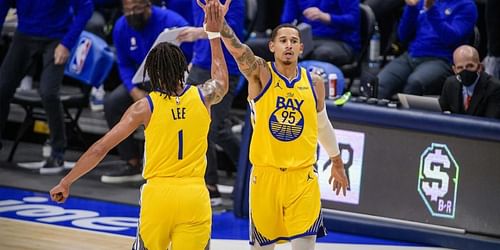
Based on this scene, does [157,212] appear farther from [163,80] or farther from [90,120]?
[90,120]

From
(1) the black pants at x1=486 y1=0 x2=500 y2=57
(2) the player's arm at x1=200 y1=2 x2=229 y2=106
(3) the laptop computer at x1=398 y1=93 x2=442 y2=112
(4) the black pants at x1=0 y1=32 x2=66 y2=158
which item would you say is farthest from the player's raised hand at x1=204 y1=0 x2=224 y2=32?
(4) the black pants at x1=0 y1=32 x2=66 y2=158

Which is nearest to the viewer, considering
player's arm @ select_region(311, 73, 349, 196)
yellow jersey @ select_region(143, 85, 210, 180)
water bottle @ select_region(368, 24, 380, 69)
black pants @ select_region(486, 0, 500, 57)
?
yellow jersey @ select_region(143, 85, 210, 180)

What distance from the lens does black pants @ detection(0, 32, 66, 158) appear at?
11.0m

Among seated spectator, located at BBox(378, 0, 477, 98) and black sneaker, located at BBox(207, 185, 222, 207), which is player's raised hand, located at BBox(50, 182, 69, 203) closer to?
black sneaker, located at BBox(207, 185, 222, 207)

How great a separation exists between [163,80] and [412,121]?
3.28 metres

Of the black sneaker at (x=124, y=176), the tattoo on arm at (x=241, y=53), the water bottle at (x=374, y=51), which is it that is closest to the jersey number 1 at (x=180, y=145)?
the tattoo on arm at (x=241, y=53)

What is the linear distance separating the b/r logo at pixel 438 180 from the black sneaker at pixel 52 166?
13.1ft

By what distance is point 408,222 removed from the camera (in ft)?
29.9

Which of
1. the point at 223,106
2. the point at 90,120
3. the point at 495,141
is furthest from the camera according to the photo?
the point at 90,120

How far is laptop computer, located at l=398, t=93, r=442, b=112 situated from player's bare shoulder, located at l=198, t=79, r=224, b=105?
297cm

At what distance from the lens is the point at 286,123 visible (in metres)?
7.22

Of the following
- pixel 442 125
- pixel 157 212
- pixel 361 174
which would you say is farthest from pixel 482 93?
pixel 157 212

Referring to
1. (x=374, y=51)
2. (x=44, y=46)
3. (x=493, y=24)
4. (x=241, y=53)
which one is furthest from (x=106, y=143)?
(x=374, y=51)

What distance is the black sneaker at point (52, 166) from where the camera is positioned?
11.3 meters
